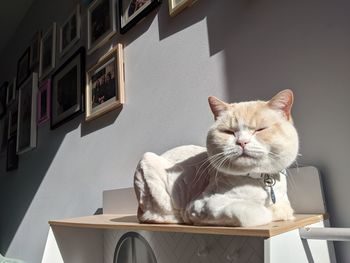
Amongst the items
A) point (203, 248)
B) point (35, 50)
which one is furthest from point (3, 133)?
point (203, 248)

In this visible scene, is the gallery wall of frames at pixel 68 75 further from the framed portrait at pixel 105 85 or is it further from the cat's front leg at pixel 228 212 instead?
the cat's front leg at pixel 228 212

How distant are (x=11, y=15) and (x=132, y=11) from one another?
4.83 feet

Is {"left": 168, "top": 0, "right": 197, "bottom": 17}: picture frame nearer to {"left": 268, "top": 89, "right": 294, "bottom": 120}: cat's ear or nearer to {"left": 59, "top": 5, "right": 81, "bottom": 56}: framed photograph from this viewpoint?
{"left": 268, "top": 89, "right": 294, "bottom": 120}: cat's ear

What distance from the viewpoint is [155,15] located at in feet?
2.78

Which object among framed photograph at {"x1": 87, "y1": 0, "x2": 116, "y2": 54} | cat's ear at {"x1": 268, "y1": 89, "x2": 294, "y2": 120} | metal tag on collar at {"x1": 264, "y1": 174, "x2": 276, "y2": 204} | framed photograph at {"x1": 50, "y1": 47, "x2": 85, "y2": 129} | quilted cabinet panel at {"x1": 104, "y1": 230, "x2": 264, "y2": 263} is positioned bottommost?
quilted cabinet panel at {"x1": 104, "y1": 230, "x2": 264, "y2": 263}

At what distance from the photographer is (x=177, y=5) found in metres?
0.75

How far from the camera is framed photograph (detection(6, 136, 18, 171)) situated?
169 centimetres

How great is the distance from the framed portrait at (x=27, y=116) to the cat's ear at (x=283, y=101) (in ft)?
4.53

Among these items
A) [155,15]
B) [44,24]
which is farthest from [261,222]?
[44,24]

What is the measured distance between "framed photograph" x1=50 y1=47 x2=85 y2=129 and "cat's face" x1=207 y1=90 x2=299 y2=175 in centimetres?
85

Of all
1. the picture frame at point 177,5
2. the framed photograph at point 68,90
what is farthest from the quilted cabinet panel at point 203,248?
the framed photograph at point 68,90

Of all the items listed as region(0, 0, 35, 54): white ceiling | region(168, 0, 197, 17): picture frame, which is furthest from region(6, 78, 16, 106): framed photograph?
region(168, 0, 197, 17): picture frame

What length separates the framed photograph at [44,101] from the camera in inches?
55.6

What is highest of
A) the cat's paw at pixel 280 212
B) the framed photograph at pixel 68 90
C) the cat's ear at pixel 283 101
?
the framed photograph at pixel 68 90
